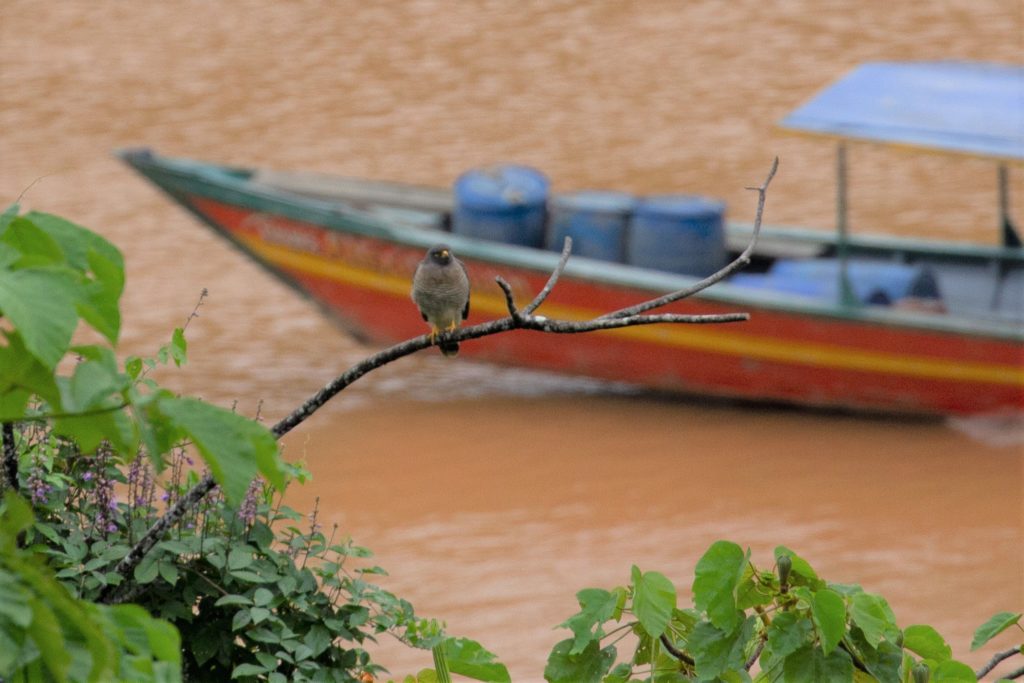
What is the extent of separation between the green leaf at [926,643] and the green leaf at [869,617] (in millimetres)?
160

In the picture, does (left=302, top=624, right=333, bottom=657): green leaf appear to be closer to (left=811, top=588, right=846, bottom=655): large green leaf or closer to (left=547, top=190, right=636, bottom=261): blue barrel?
(left=811, top=588, right=846, bottom=655): large green leaf

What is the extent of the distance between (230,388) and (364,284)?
1.03 metres

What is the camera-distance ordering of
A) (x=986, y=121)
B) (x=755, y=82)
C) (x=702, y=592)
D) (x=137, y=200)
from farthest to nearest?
(x=755, y=82)
(x=137, y=200)
(x=986, y=121)
(x=702, y=592)

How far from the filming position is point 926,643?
8.34 feet

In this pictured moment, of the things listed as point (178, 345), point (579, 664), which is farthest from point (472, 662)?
point (178, 345)

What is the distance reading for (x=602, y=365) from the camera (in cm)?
896

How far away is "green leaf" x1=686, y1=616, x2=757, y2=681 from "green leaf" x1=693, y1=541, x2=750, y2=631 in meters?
0.06

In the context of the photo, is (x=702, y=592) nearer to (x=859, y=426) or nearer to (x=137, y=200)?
(x=859, y=426)

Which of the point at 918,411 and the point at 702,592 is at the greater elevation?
the point at 702,592

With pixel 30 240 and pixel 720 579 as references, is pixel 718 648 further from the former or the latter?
pixel 30 240

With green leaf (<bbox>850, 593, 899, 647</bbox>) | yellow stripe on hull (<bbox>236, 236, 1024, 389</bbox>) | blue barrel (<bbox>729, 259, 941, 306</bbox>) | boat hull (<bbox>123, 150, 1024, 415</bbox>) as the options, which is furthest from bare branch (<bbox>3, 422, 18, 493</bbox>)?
blue barrel (<bbox>729, 259, 941, 306</bbox>)

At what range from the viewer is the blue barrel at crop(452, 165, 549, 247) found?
342 inches

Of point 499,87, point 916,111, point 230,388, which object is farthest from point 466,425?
point 499,87

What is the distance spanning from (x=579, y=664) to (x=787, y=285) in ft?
20.9
